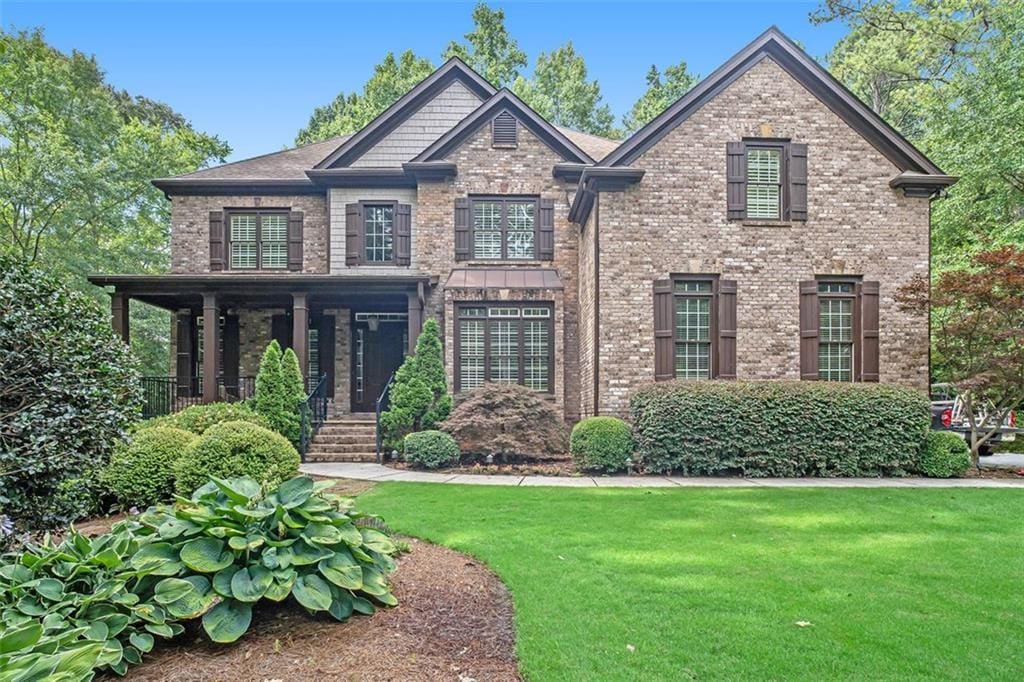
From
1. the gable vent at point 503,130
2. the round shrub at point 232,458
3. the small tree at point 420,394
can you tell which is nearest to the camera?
the round shrub at point 232,458

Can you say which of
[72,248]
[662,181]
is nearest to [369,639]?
[662,181]

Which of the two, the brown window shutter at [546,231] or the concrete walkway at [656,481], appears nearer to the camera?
the concrete walkway at [656,481]

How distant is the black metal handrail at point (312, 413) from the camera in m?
13.1

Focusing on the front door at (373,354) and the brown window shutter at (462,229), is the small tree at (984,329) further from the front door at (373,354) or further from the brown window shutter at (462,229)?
the front door at (373,354)

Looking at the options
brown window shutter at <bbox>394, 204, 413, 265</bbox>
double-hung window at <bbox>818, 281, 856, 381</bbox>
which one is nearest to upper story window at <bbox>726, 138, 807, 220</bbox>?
double-hung window at <bbox>818, 281, 856, 381</bbox>

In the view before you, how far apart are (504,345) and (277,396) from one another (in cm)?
509

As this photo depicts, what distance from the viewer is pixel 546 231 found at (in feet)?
50.1

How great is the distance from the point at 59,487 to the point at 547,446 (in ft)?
29.7

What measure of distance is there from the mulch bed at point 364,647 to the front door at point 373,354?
12.5m

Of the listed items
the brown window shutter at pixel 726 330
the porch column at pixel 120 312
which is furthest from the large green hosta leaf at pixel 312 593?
the porch column at pixel 120 312

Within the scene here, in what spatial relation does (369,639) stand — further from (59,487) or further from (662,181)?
(662,181)

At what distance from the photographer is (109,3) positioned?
15.6 meters

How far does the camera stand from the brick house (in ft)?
41.0

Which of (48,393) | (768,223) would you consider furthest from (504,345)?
(48,393)
